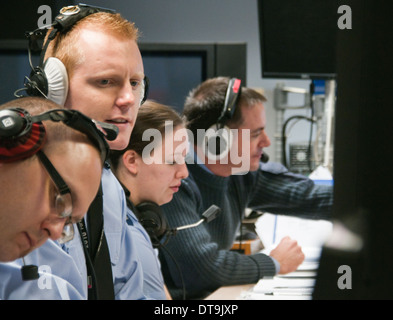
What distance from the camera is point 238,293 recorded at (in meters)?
1.06

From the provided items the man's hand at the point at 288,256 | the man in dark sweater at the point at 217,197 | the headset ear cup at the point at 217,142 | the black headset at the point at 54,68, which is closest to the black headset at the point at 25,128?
the black headset at the point at 54,68

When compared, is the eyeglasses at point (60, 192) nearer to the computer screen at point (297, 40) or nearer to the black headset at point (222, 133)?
the computer screen at point (297, 40)

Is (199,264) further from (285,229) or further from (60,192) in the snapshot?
(60,192)

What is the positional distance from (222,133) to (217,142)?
0.10ft

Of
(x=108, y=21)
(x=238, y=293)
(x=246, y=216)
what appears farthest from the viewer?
(x=246, y=216)

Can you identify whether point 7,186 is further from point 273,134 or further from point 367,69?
point 273,134

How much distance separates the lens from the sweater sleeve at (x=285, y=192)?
1.60 meters

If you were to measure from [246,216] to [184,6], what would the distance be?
129cm

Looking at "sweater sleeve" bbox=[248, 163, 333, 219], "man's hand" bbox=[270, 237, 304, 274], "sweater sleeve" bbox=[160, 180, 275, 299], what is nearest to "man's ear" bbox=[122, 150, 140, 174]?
"sweater sleeve" bbox=[160, 180, 275, 299]

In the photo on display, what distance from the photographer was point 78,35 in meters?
0.55

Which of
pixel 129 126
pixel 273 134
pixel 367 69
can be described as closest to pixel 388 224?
pixel 367 69

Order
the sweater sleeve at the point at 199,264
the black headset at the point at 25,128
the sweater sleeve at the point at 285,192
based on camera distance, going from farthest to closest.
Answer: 1. the sweater sleeve at the point at 285,192
2. the sweater sleeve at the point at 199,264
3. the black headset at the point at 25,128

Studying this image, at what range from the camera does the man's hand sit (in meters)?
1.23

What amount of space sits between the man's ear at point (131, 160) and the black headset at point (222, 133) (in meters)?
0.42
